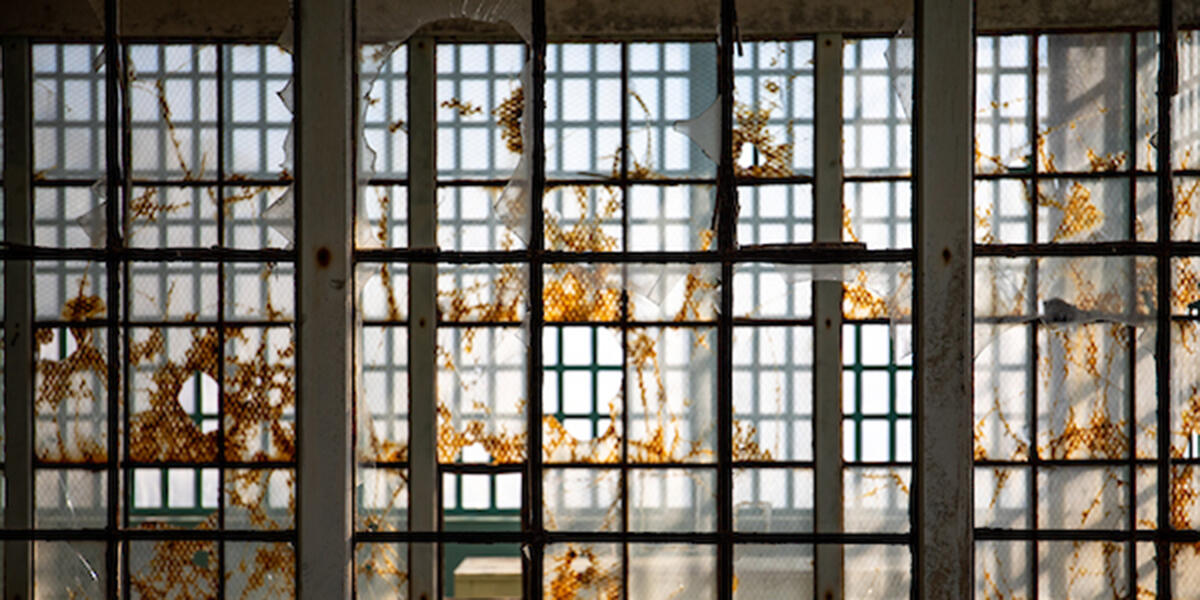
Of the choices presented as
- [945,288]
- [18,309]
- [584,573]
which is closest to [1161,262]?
[945,288]

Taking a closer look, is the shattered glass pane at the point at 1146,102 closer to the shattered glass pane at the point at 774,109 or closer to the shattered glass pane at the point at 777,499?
the shattered glass pane at the point at 774,109

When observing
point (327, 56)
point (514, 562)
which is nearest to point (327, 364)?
point (327, 56)

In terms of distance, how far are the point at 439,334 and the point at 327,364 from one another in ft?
5.36

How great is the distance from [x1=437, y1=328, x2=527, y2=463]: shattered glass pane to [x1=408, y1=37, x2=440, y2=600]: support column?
0.05 meters

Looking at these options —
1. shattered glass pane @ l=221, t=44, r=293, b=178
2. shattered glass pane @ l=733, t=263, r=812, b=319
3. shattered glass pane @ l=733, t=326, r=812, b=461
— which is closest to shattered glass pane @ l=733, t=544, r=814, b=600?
shattered glass pane @ l=733, t=326, r=812, b=461

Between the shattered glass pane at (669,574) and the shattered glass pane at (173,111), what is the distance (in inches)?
82.1

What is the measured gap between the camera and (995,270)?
8.13ft

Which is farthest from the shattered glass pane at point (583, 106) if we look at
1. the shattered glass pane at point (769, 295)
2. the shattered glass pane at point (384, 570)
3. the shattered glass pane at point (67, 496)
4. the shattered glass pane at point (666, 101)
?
A: the shattered glass pane at point (67, 496)

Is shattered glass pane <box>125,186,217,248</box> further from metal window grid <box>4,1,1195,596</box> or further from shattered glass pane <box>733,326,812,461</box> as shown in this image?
shattered glass pane <box>733,326,812,461</box>

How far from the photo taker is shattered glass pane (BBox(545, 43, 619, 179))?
9.75 ft

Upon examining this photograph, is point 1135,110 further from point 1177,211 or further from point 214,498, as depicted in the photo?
point 214,498

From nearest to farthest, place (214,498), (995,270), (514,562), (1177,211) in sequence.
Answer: (995,270)
(1177,211)
(214,498)
(514,562)

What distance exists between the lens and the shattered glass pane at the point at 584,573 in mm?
3039

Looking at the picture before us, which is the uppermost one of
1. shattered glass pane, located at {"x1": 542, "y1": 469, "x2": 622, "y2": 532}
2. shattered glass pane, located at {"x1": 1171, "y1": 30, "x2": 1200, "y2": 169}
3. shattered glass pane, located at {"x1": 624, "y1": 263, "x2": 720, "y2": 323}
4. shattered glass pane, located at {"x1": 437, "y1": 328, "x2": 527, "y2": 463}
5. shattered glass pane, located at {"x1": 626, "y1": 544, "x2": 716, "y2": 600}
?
shattered glass pane, located at {"x1": 1171, "y1": 30, "x2": 1200, "y2": 169}
